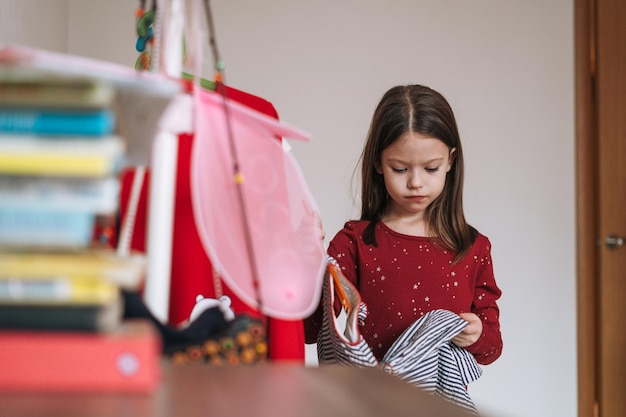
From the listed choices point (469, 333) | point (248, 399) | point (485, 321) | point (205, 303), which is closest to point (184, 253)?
point (205, 303)

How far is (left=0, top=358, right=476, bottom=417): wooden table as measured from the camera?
0.35 m

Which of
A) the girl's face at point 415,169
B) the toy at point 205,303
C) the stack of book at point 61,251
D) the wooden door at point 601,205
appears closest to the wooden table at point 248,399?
the stack of book at point 61,251

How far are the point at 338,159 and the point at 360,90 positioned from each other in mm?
236

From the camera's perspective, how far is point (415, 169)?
1.31 meters

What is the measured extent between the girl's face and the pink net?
78 cm

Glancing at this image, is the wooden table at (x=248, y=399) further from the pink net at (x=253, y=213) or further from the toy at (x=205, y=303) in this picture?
the toy at (x=205, y=303)

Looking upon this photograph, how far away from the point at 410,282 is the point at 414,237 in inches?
3.8

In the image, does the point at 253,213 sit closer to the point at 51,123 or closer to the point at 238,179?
the point at 238,179

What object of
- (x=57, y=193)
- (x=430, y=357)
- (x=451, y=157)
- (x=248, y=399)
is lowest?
(x=430, y=357)

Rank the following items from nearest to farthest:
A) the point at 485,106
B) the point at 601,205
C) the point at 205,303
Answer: the point at 205,303 < the point at 601,205 < the point at 485,106

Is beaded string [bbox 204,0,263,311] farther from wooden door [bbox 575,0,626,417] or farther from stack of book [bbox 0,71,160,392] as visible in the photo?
wooden door [bbox 575,0,626,417]

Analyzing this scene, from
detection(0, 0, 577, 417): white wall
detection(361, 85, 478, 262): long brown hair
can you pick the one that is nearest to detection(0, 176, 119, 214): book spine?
detection(361, 85, 478, 262): long brown hair

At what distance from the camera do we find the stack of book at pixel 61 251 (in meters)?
0.39

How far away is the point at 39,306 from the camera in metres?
0.40
